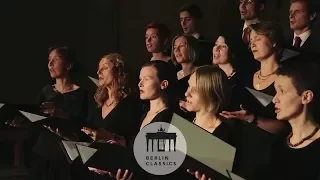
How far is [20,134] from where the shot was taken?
4.77ft

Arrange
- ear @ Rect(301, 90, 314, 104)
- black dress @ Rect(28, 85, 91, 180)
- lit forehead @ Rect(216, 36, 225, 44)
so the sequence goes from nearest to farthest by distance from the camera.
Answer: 1. ear @ Rect(301, 90, 314, 104)
2. lit forehead @ Rect(216, 36, 225, 44)
3. black dress @ Rect(28, 85, 91, 180)

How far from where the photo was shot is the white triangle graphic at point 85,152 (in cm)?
138

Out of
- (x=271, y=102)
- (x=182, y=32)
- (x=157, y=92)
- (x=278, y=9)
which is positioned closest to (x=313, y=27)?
(x=278, y=9)

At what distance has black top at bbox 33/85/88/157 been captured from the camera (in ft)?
4.72

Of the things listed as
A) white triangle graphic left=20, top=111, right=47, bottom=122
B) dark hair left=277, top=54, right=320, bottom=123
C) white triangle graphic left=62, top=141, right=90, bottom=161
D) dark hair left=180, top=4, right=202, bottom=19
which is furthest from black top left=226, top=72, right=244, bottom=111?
white triangle graphic left=20, top=111, right=47, bottom=122

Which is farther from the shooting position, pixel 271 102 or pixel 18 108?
pixel 18 108

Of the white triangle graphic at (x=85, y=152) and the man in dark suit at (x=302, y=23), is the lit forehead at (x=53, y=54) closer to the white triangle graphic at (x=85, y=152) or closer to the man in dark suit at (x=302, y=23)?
the white triangle graphic at (x=85, y=152)

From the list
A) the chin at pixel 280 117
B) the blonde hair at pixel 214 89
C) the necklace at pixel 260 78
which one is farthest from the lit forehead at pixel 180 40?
the chin at pixel 280 117

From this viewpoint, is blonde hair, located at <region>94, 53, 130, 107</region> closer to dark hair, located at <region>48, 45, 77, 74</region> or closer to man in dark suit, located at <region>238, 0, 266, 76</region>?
dark hair, located at <region>48, 45, 77, 74</region>

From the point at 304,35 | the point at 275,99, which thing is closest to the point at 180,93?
the point at 275,99

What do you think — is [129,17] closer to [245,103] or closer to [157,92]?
[157,92]

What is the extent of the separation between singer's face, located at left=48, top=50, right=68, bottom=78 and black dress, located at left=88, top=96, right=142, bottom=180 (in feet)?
0.50

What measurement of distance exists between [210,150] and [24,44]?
0.64 m

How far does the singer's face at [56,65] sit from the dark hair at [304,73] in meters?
0.63
